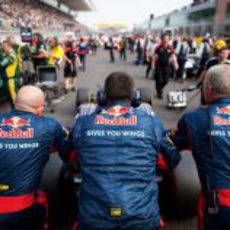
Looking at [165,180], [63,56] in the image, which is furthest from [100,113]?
[63,56]

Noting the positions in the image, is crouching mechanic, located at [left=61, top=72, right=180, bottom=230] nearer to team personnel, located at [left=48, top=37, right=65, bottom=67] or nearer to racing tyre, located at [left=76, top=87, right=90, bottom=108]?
racing tyre, located at [left=76, top=87, right=90, bottom=108]

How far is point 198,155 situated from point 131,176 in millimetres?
519

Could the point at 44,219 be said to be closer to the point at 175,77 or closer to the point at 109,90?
the point at 109,90

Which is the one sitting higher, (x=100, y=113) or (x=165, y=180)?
(x=100, y=113)

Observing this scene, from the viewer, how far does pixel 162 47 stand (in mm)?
10078

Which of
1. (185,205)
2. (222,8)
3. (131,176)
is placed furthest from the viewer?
(222,8)

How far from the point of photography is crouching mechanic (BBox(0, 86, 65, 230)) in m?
2.65

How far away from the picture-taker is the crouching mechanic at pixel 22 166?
265cm

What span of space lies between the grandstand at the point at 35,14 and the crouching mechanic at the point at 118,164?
1383 cm

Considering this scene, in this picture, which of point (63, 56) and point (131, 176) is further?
point (63, 56)

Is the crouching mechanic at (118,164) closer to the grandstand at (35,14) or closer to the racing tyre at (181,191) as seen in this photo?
the racing tyre at (181,191)

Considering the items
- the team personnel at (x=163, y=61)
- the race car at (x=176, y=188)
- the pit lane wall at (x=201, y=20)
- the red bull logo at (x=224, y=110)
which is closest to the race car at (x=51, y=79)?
the team personnel at (x=163, y=61)

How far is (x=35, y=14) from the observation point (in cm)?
3600

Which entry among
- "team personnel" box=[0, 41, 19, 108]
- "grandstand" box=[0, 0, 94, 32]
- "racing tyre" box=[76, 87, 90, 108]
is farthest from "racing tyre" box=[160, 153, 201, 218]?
"grandstand" box=[0, 0, 94, 32]
